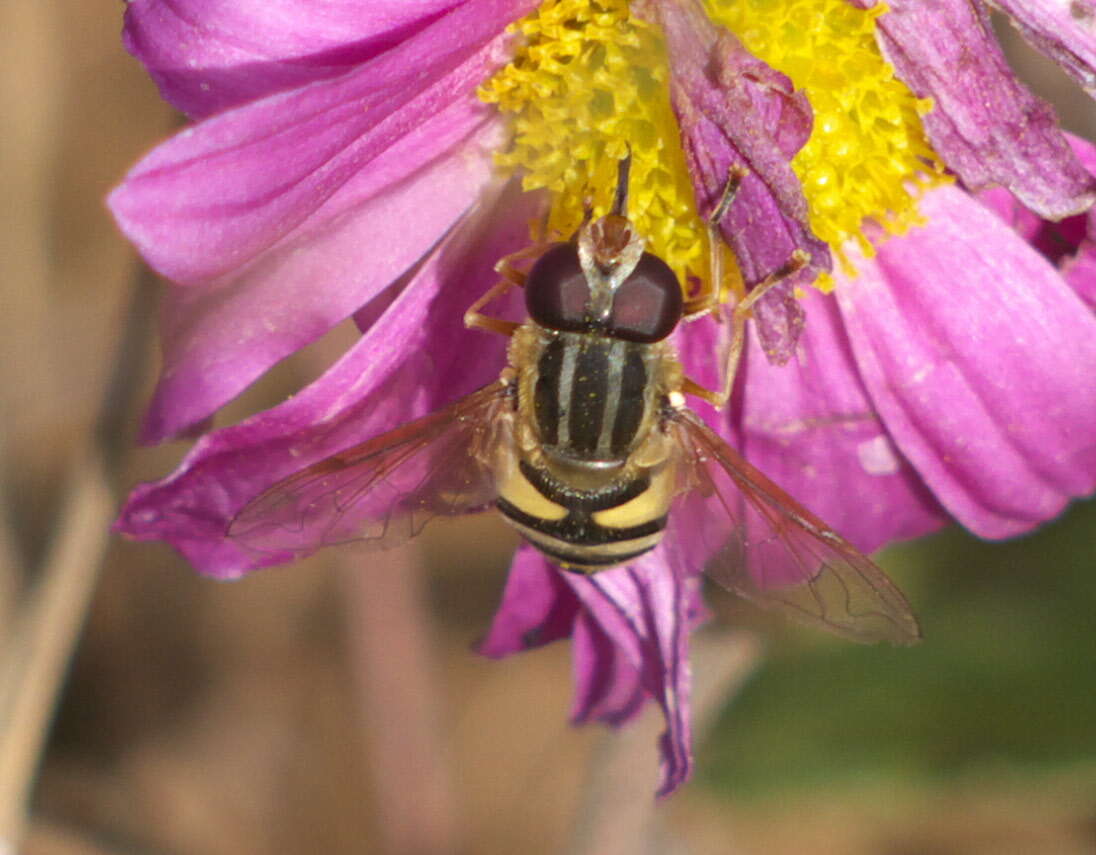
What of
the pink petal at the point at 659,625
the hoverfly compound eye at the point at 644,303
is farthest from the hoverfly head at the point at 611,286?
the pink petal at the point at 659,625

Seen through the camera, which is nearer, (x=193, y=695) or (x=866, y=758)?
(x=866, y=758)

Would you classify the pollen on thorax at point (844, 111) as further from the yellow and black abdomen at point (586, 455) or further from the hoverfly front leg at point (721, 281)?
the yellow and black abdomen at point (586, 455)

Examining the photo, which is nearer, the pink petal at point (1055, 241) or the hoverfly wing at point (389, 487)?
the hoverfly wing at point (389, 487)

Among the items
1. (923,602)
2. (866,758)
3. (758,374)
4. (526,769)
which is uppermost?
(758,374)

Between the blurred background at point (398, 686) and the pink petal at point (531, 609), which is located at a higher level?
the pink petal at point (531, 609)

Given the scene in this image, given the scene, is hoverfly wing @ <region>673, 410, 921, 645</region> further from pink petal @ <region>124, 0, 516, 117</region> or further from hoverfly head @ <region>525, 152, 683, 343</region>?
pink petal @ <region>124, 0, 516, 117</region>

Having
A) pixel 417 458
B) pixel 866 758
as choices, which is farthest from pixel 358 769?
pixel 417 458

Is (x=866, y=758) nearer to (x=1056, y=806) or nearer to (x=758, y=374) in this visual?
(x=1056, y=806)
